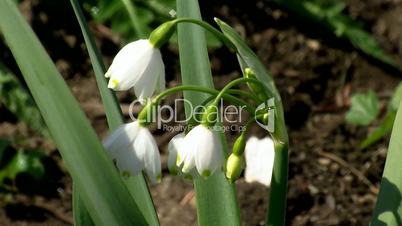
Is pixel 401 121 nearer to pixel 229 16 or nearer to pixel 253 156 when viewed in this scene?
pixel 253 156

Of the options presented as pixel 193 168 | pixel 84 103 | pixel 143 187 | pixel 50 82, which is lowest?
pixel 84 103

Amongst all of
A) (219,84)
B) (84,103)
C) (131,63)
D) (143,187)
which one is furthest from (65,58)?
(131,63)

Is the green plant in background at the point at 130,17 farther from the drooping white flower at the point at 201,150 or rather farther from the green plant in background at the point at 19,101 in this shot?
the drooping white flower at the point at 201,150

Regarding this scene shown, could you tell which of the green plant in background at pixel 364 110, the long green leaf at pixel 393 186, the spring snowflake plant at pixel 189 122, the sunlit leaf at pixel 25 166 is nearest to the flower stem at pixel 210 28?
the spring snowflake plant at pixel 189 122

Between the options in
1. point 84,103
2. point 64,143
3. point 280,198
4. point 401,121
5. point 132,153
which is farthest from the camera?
point 84,103

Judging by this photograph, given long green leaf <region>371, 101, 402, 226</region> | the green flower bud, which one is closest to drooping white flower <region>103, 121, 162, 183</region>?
the green flower bud

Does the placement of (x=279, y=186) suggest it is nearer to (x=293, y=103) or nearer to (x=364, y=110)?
(x=364, y=110)
